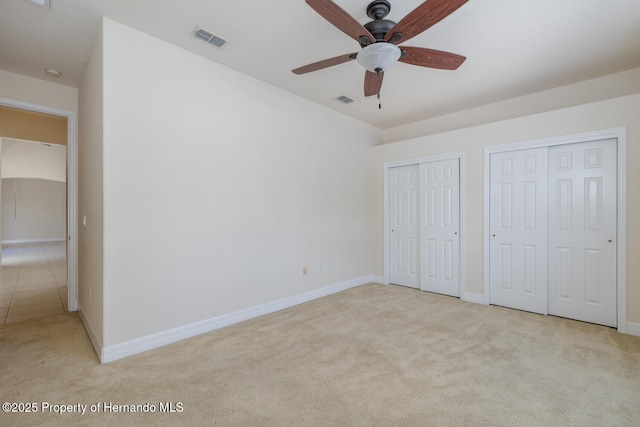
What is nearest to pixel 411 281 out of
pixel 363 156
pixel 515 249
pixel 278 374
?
pixel 515 249

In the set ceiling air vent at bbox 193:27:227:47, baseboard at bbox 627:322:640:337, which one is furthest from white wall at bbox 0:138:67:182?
baseboard at bbox 627:322:640:337

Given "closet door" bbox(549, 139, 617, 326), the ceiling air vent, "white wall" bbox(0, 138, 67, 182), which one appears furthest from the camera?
"white wall" bbox(0, 138, 67, 182)

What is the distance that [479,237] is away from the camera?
3.78 m

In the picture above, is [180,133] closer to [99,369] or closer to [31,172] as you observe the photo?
[99,369]

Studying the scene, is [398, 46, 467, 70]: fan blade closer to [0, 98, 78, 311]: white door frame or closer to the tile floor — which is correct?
[0, 98, 78, 311]: white door frame

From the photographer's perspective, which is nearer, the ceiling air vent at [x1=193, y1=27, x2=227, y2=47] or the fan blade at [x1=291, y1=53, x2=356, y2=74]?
the fan blade at [x1=291, y1=53, x2=356, y2=74]

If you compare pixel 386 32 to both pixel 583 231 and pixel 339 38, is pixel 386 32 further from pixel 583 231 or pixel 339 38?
pixel 583 231

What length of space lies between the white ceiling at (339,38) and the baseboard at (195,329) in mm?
2685

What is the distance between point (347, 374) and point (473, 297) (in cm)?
255

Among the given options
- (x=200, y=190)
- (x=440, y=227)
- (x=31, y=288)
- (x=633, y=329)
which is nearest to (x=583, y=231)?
(x=633, y=329)

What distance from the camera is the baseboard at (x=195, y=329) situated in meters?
2.28

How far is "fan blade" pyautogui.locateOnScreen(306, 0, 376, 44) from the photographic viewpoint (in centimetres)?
157

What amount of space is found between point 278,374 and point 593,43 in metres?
3.96

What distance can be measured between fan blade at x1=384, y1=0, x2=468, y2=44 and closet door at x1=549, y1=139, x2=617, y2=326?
263 cm
